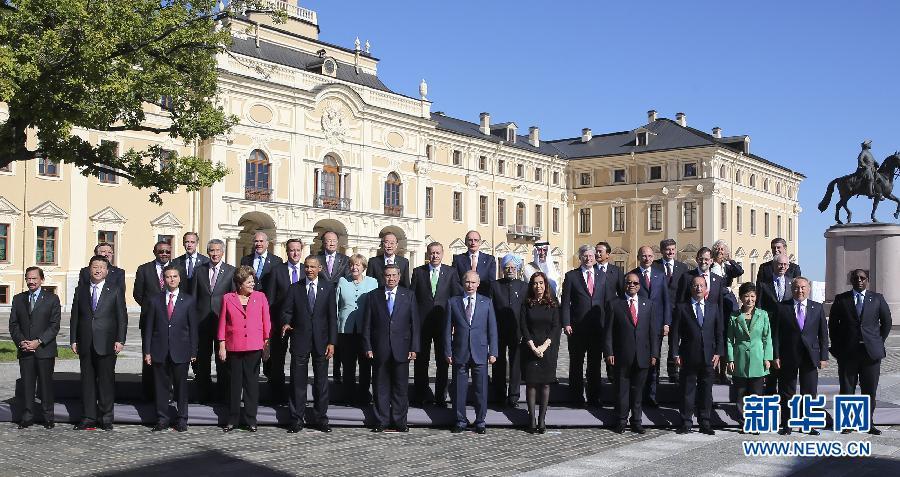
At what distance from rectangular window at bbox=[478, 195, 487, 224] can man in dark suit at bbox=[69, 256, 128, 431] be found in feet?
146

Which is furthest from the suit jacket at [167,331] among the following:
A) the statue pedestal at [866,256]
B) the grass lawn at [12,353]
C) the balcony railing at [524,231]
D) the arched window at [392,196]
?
the balcony railing at [524,231]

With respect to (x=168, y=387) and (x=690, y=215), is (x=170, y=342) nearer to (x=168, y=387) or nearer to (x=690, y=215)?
(x=168, y=387)

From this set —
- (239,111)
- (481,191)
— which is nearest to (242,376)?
(239,111)

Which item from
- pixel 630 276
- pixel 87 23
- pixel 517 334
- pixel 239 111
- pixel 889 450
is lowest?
pixel 889 450

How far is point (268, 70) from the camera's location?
40.0 meters

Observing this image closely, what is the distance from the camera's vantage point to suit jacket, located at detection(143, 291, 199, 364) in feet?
31.1

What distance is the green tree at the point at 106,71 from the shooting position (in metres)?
14.2

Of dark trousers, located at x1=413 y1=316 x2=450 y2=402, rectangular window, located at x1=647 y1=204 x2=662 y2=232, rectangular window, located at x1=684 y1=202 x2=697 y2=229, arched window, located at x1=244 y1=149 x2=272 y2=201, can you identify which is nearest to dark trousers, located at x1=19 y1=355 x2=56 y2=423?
dark trousers, located at x1=413 y1=316 x2=450 y2=402

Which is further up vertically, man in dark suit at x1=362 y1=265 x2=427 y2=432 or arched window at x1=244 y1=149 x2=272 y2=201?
arched window at x1=244 y1=149 x2=272 y2=201

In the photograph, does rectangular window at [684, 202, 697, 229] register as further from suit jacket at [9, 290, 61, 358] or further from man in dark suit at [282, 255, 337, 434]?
suit jacket at [9, 290, 61, 358]

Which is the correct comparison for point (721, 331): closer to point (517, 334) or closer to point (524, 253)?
point (517, 334)

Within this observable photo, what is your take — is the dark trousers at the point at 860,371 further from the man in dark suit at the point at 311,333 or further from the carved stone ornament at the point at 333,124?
the carved stone ornament at the point at 333,124

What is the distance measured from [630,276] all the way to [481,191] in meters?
44.3

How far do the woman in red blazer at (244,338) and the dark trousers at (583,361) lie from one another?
140 inches
